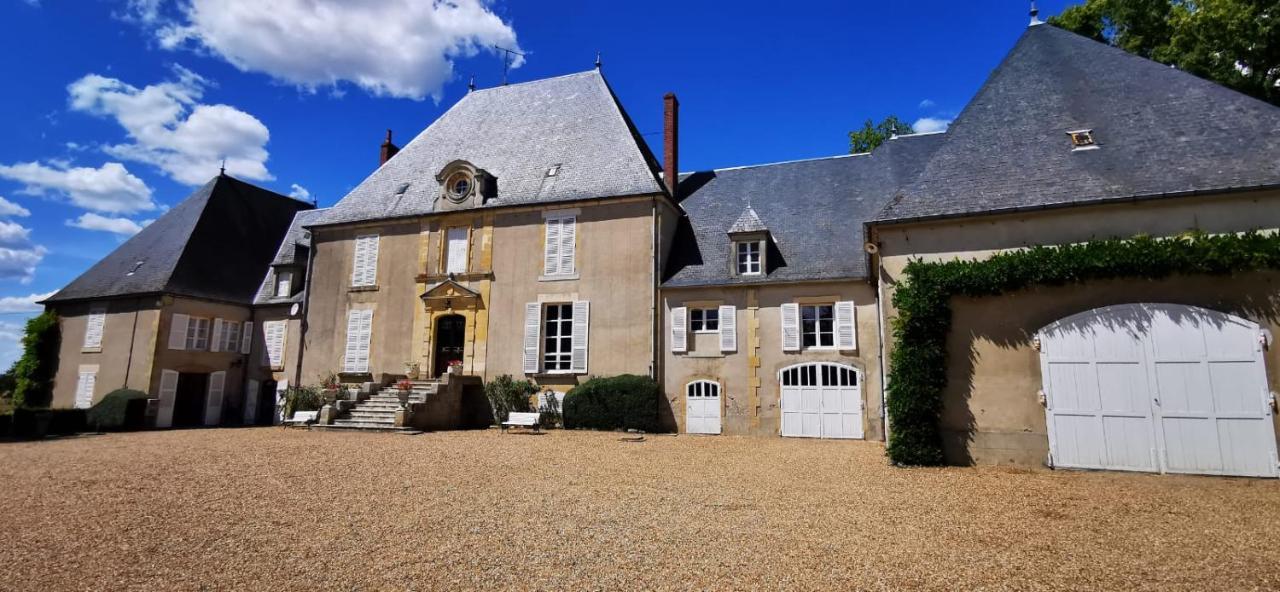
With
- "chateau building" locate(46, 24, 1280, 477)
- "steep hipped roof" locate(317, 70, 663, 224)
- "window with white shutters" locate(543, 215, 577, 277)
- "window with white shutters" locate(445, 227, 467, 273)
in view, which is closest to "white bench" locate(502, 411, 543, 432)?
"chateau building" locate(46, 24, 1280, 477)

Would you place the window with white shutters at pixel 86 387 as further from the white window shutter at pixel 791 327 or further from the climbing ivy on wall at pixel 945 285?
the climbing ivy on wall at pixel 945 285

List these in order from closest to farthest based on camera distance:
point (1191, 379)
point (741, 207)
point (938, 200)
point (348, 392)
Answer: point (1191, 379), point (938, 200), point (348, 392), point (741, 207)

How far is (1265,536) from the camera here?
17.0ft

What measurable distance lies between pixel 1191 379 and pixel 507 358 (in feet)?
44.3

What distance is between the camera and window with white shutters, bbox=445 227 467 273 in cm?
1723

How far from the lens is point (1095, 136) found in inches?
384

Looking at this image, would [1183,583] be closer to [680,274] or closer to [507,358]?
[680,274]

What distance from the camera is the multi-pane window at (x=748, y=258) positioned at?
15.1 metres

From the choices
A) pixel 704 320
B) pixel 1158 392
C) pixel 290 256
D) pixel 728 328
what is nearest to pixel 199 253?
pixel 290 256

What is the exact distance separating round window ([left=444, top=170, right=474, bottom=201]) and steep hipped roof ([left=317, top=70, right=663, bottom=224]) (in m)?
0.64

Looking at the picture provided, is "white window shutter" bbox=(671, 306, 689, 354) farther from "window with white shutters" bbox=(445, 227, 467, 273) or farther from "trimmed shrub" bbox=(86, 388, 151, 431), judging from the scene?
"trimmed shrub" bbox=(86, 388, 151, 431)

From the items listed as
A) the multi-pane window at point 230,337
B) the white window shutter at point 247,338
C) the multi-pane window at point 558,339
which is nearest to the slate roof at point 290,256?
the white window shutter at point 247,338

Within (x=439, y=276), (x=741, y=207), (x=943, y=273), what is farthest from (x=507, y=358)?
(x=943, y=273)

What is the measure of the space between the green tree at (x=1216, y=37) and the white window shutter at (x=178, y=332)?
2690 centimetres
